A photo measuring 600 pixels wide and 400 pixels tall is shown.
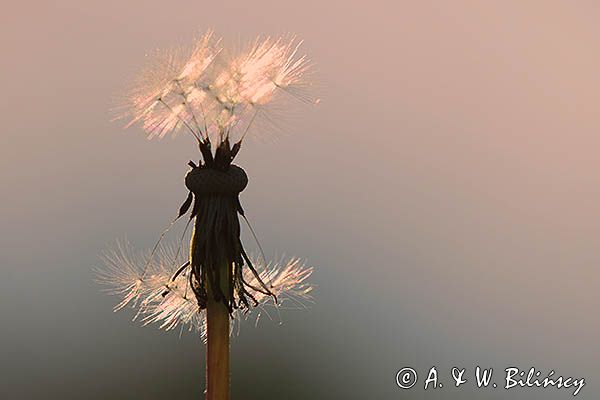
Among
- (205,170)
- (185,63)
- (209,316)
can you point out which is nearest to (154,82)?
(185,63)

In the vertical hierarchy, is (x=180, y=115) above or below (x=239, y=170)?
above

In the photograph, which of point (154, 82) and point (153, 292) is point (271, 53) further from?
point (153, 292)

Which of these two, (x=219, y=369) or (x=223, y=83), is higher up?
(x=223, y=83)

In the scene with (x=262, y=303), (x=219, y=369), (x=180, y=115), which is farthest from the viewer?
(x=262, y=303)

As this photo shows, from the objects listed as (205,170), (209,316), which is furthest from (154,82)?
(209,316)

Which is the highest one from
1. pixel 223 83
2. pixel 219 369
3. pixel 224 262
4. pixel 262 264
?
pixel 223 83

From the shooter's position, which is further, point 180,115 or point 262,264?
point 262,264

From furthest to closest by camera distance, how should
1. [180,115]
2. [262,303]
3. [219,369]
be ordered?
[262,303]
[180,115]
[219,369]

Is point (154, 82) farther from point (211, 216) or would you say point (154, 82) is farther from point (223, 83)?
point (211, 216)

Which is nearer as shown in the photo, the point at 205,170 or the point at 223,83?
the point at 205,170
